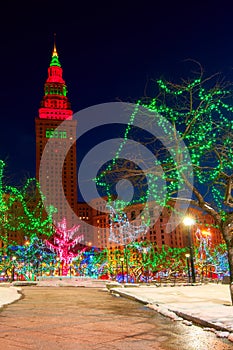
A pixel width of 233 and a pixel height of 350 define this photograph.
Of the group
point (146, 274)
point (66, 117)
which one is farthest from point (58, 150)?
point (146, 274)

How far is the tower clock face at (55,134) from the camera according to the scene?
13775cm

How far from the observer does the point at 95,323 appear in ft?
29.6

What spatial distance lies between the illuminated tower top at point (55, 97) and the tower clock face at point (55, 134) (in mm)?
9521

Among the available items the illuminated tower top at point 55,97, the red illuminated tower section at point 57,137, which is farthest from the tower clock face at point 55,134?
the illuminated tower top at point 55,97

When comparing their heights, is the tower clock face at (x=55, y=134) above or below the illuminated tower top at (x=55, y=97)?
below

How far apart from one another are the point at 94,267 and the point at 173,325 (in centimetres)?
5933

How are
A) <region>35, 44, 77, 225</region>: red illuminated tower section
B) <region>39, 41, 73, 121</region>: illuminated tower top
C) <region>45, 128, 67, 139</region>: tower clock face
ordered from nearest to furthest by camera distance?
<region>35, 44, 77, 225</region>: red illuminated tower section → <region>45, 128, 67, 139</region>: tower clock face → <region>39, 41, 73, 121</region>: illuminated tower top

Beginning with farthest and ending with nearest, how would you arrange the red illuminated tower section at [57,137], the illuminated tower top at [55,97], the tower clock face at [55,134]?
the illuminated tower top at [55,97]
the tower clock face at [55,134]
the red illuminated tower section at [57,137]

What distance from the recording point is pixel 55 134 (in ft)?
455

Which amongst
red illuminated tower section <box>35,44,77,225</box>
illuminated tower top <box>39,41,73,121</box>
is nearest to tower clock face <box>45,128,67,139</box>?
red illuminated tower section <box>35,44,77,225</box>

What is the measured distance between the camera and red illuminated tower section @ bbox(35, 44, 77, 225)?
412 ft

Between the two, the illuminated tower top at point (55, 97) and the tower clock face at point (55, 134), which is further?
the illuminated tower top at point (55, 97)

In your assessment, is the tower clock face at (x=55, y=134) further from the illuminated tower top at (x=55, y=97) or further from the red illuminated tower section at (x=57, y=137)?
the illuminated tower top at (x=55, y=97)

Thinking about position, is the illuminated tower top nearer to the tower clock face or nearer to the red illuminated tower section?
the red illuminated tower section
